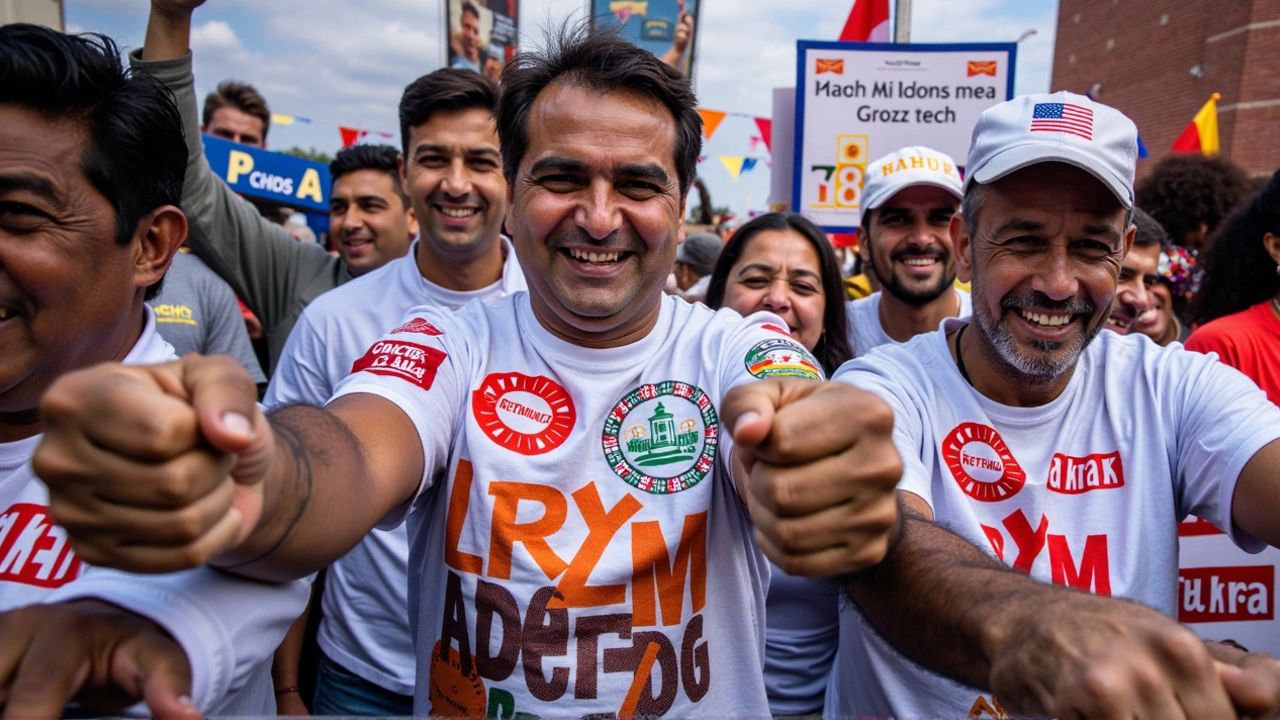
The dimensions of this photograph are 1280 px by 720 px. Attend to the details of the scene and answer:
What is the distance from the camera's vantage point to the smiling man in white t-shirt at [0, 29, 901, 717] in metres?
1.17

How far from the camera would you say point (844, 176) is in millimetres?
4863

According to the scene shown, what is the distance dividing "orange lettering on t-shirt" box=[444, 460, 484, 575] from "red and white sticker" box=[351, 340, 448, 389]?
0.21 meters

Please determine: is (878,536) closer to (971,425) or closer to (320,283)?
(971,425)

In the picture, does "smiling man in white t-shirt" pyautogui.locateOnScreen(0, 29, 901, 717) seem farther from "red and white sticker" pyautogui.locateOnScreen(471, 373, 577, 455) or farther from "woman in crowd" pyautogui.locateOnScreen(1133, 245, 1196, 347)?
"woman in crowd" pyautogui.locateOnScreen(1133, 245, 1196, 347)

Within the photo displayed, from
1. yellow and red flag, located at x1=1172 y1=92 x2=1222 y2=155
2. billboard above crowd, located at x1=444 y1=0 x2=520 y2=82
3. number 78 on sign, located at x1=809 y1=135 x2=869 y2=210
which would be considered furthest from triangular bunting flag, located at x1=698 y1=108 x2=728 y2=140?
number 78 on sign, located at x1=809 y1=135 x2=869 y2=210

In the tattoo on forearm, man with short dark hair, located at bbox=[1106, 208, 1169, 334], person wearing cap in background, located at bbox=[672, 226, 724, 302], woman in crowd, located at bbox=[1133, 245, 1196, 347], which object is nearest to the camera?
the tattoo on forearm

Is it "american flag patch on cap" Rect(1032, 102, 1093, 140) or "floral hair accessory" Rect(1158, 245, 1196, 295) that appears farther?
"floral hair accessory" Rect(1158, 245, 1196, 295)

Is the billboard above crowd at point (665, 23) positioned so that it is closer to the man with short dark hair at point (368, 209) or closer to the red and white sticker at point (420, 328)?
the man with short dark hair at point (368, 209)

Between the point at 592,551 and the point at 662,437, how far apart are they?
0.28 metres

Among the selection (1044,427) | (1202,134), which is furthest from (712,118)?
(1044,427)

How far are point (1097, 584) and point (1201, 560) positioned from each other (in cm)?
96

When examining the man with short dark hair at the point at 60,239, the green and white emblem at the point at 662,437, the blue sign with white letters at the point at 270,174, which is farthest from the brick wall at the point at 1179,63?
the man with short dark hair at the point at 60,239

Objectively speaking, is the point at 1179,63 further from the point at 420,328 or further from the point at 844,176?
the point at 420,328

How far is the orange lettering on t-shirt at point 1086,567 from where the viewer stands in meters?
1.83
